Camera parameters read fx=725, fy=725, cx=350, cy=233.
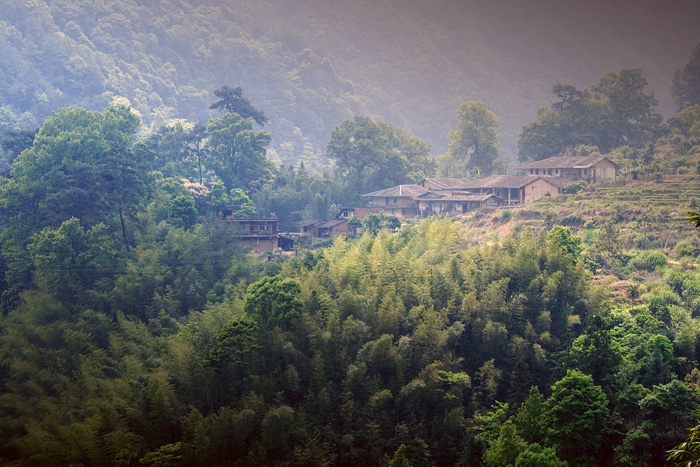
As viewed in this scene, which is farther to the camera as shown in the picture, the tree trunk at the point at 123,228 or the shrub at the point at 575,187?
the shrub at the point at 575,187

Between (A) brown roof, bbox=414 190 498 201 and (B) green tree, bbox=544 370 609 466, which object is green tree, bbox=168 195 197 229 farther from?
(B) green tree, bbox=544 370 609 466

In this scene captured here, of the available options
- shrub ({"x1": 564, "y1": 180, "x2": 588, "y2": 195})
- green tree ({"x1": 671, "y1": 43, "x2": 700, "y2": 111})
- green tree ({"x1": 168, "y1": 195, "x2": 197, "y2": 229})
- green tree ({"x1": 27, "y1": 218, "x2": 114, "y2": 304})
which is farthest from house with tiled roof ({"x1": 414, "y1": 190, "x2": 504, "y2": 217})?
green tree ({"x1": 671, "y1": 43, "x2": 700, "y2": 111})

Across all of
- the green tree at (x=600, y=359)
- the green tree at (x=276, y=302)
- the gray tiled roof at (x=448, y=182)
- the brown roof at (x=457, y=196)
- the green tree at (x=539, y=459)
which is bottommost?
the green tree at (x=539, y=459)

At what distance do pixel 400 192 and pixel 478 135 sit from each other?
8.90 meters

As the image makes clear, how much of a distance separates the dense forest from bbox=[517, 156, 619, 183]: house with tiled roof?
2.91 feet

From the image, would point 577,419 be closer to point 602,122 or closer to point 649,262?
point 649,262

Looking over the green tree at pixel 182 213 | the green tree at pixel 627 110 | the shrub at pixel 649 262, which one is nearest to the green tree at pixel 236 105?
the green tree at pixel 182 213

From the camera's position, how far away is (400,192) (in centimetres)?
3706

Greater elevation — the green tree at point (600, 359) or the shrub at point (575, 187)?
the shrub at point (575, 187)

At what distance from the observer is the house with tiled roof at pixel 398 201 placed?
36.7 meters

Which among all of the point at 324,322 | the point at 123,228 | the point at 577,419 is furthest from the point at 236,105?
the point at 577,419

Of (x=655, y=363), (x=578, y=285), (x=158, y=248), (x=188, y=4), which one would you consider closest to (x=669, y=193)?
(x=578, y=285)

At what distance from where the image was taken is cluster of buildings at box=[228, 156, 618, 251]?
110 feet

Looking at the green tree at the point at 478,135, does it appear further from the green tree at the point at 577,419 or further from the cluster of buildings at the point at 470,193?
the green tree at the point at 577,419
